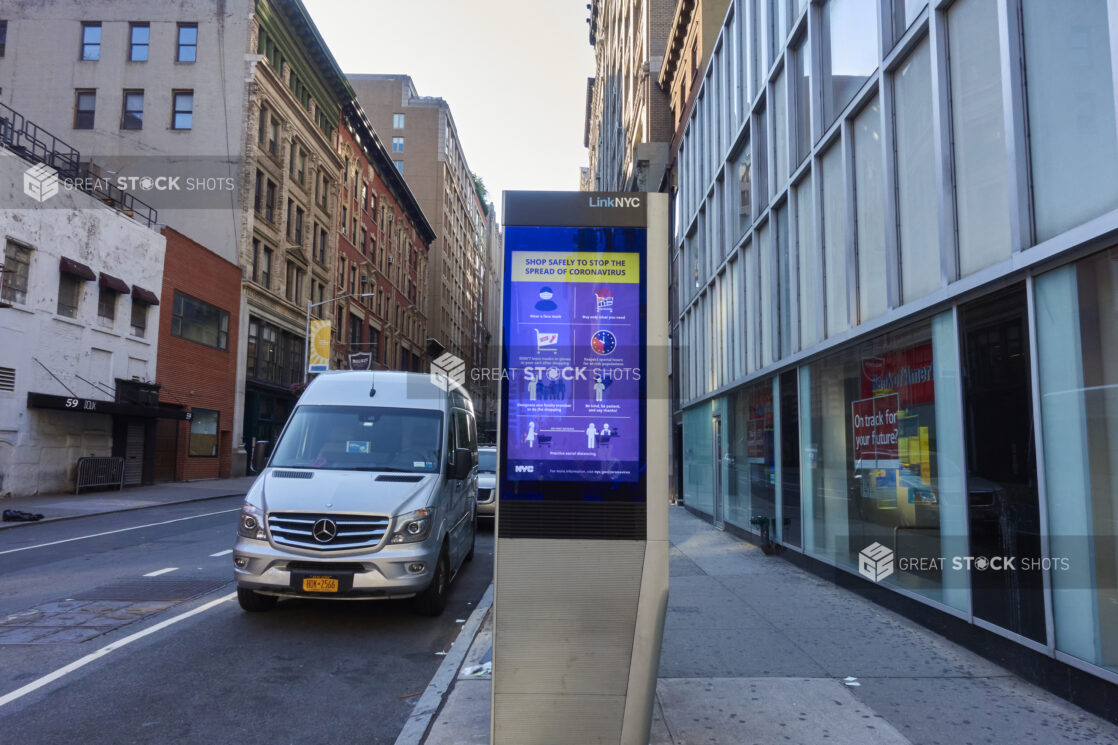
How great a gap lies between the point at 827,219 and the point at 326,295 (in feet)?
136

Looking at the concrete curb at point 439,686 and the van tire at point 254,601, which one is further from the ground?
the van tire at point 254,601

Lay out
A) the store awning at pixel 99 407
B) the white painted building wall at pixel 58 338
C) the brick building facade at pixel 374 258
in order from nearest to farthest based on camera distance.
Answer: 1. the white painted building wall at pixel 58 338
2. the store awning at pixel 99 407
3. the brick building facade at pixel 374 258

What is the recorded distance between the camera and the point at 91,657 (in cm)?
593

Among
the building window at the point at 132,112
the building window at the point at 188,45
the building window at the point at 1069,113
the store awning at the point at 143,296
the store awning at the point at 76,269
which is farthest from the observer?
the building window at the point at 188,45

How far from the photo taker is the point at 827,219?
33.1 ft

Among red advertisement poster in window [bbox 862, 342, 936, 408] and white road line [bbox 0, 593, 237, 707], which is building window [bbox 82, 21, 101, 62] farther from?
red advertisement poster in window [bbox 862, 342, 936, 408]

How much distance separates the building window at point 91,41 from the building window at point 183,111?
4200mm

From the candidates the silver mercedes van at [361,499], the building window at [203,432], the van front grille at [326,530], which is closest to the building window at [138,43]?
the building window at [203,432]

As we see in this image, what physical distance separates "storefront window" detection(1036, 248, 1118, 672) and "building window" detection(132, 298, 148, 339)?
29.5m

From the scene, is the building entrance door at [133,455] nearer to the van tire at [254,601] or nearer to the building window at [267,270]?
the building window at [267,270]

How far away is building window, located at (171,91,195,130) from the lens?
119 ft

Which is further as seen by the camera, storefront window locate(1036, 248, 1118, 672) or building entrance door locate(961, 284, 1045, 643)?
building entrance door locate(961, 284, 1045, 643)

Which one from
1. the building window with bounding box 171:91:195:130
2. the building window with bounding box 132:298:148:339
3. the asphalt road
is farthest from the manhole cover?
the building window with bounding box 171:91:195:130

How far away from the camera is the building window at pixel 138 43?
36.5 metres
